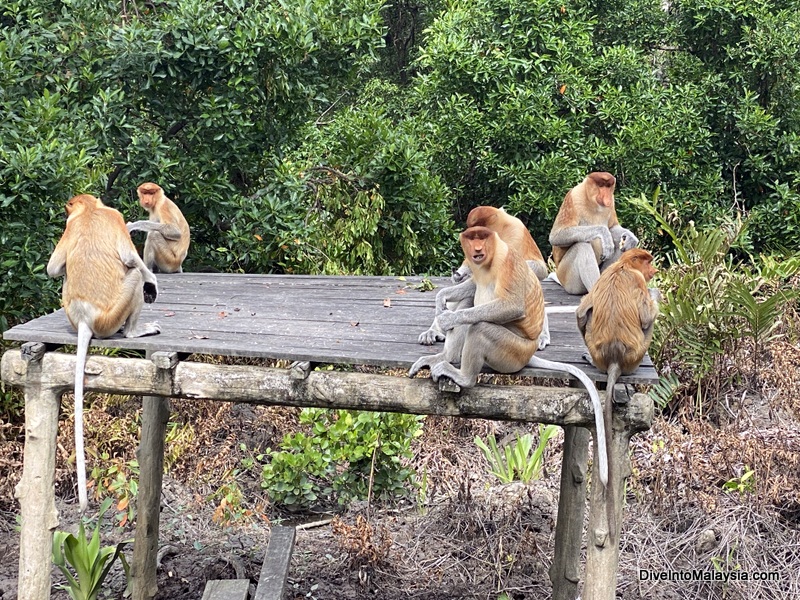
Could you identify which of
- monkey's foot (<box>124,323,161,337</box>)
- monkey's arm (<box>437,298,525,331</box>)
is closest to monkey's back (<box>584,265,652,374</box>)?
monkey's arm (<box>437,298,525,331</box>)

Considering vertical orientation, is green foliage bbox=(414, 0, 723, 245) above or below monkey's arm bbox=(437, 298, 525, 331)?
above

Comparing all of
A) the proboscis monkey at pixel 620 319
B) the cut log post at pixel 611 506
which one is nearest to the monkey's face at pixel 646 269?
the proboscis monkey at pixel 620 319

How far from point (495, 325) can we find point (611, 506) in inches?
31.6

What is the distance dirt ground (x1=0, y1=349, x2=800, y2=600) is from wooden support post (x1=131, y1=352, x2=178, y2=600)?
26cm

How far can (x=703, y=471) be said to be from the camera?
541cm

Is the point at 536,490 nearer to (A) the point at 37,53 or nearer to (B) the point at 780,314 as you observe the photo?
(B) the point at 780,314

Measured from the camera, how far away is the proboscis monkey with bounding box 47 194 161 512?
348 cm

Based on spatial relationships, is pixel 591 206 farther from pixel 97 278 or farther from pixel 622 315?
pixel 97 278

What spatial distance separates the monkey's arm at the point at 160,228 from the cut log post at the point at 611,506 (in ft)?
9.96

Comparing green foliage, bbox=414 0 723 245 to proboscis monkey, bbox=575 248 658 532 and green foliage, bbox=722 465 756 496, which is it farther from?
proboscis monkey, bbox=575 248 658 532

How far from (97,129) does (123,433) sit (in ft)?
6.93

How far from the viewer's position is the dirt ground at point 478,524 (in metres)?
4.89

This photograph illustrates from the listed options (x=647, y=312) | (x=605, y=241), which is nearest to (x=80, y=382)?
(x=647, y=312)

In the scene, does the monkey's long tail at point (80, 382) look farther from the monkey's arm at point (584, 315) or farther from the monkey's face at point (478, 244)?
the monkey's arm at point (584, 315)
